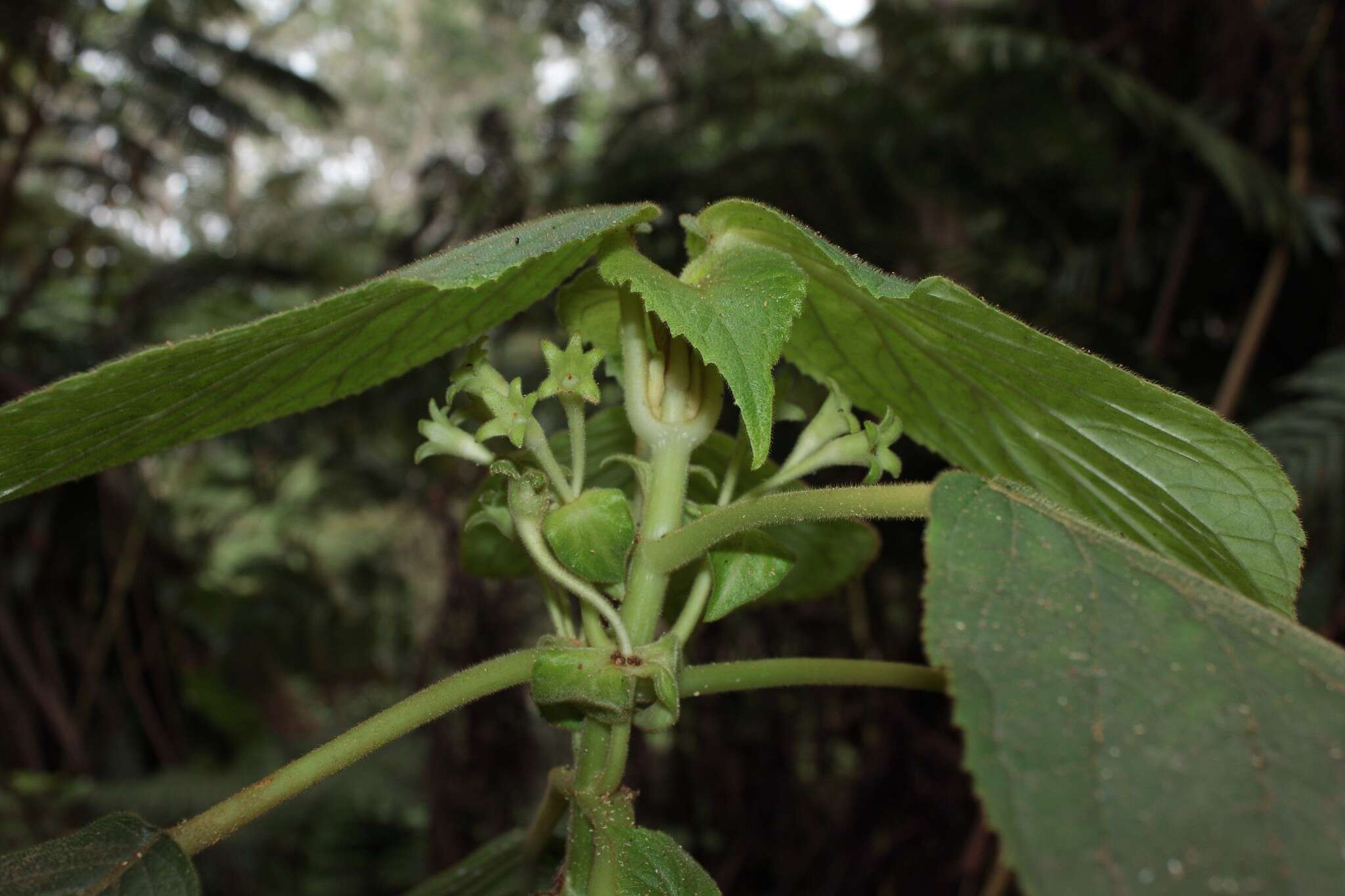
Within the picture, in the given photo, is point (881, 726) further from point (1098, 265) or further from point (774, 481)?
point (774, 481)

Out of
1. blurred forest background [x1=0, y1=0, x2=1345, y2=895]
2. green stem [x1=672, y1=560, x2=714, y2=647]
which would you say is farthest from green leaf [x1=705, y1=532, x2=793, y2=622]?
blurred forest background [x1=0, y1=0, x2=1345, y2=895]

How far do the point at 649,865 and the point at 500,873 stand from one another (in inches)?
6.3

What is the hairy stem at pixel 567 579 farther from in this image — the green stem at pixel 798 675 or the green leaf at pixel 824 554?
the green leaf at pixel 824 554

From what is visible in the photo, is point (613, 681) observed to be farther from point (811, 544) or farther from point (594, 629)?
point (811, 544)

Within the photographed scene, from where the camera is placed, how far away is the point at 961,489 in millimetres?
258

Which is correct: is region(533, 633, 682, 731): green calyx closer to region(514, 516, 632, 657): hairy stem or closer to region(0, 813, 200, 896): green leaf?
region(514, 516, 632, 657): hairy stem

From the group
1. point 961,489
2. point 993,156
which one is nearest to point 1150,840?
point 961,489

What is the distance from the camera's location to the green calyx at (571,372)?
293 mm

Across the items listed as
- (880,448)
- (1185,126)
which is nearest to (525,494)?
(880,448)

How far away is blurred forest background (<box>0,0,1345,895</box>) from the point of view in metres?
1.37

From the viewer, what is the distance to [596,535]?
0.28m

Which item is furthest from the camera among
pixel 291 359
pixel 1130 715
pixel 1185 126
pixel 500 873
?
pixel 1185 126

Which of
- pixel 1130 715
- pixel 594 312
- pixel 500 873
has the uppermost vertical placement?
pixel 594 312

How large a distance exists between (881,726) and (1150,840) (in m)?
1.53
